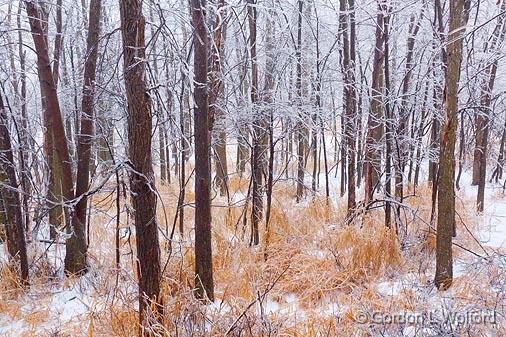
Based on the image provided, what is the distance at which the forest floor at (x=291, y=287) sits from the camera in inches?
108

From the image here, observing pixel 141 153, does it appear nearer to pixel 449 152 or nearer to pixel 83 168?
pixel 83 168

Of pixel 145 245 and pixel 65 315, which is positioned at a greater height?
pixel 145 245

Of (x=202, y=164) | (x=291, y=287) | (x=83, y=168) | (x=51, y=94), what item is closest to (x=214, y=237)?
(x=291, y=287)

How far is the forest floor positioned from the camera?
2738 millimetres

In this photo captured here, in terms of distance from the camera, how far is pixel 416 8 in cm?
470

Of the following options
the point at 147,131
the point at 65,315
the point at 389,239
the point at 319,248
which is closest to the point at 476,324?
the point at 389,239

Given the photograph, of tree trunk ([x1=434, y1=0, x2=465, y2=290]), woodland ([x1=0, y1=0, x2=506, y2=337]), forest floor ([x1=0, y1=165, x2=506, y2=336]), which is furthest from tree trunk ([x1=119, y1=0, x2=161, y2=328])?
tree trunk ([x1=434, y1=0, x2=465, y2=290])

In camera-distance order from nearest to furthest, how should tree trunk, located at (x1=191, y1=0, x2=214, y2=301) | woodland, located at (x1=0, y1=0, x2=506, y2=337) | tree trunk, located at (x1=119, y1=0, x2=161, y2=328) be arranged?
tree trunk, located at (x1=119, y1=0, x2=161, y2=328), woodland, located at (x1=0, y1=0, x2=506, y2=337), tree trunk, located at (x1=191, y1=0, x2=214, y2=301)

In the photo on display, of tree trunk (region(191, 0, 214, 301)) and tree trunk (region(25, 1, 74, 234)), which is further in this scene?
tree trunk (region(25, 1, 74, 234))

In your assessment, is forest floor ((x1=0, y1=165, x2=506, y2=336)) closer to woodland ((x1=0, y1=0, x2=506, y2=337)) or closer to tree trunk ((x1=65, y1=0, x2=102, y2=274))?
woodland ((x1=0, y1=0, x2=506, y2=337))

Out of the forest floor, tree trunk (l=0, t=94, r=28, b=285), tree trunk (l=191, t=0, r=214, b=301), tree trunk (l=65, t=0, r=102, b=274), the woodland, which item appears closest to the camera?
the woodland

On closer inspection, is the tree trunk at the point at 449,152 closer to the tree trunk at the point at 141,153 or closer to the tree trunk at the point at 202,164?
the tree trunk at the point at 202,164

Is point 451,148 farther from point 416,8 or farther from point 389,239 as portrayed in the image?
point 416,8

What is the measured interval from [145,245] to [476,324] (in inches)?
81.8
